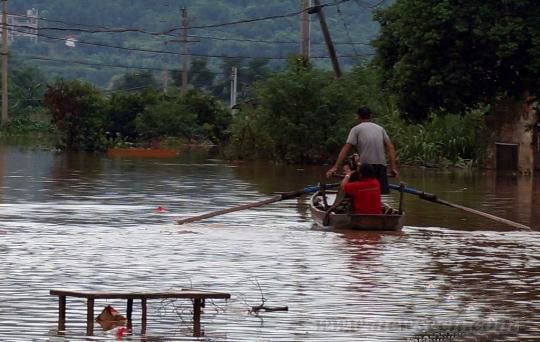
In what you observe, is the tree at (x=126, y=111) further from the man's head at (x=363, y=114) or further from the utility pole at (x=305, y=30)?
the man's head at (x=363, y=114)

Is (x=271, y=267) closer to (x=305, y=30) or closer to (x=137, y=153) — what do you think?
(x=305, y=30)

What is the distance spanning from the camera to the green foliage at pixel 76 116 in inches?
2623

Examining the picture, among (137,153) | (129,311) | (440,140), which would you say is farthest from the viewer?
(137,153)

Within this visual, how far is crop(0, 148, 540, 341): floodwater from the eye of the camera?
1204 centimetres

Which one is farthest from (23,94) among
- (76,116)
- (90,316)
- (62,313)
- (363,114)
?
(90,316)

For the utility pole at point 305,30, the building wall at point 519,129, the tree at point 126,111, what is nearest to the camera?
the building wall at point 519,129

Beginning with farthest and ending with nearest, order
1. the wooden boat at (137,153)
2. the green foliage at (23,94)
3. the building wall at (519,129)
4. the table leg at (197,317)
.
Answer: the green foliage at (23,94), the wooden boat at (137,153), the building wall at (519,129), the table leg at (197,317)

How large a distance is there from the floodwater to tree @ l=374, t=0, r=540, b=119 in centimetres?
916

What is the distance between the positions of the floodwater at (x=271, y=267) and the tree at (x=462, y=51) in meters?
9.16

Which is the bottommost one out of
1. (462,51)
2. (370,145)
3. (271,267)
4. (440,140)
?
(271,267)

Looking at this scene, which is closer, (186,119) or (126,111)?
(126,111)

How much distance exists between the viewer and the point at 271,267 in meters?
16.2

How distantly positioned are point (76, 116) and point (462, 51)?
30.8 metres

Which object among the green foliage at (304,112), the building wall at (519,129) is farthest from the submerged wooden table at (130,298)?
the green foliage at (304,112)
